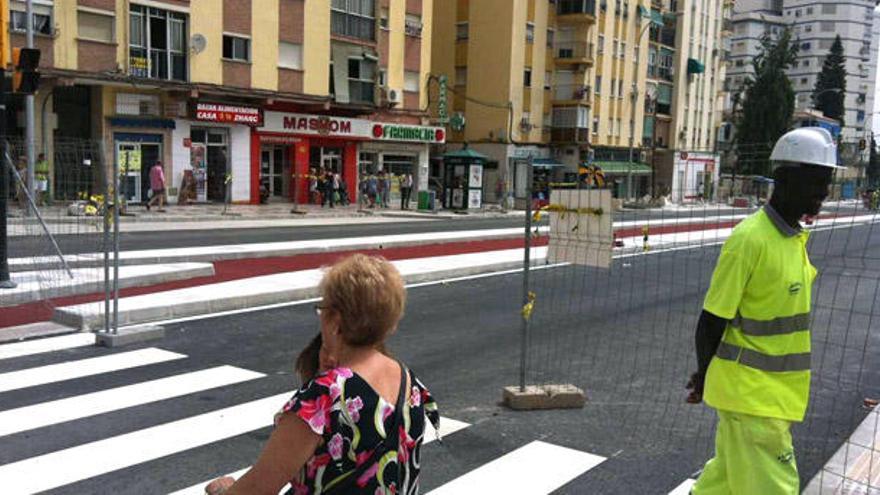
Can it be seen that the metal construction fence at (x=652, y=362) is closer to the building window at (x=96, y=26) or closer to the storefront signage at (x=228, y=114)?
the storefront signage at (x=228, y=114)

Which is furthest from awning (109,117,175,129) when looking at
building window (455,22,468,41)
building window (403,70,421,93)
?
building window (455,22,468,41)

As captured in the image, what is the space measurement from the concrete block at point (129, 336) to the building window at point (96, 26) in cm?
2302

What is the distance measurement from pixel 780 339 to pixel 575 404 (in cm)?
324

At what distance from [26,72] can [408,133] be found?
30.9 metres

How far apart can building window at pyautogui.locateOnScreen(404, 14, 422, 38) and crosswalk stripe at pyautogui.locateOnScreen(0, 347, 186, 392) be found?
35.9 meters

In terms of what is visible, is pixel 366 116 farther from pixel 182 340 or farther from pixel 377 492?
pixel 377 492

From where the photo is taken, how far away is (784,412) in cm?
317

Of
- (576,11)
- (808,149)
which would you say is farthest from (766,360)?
(576,11)

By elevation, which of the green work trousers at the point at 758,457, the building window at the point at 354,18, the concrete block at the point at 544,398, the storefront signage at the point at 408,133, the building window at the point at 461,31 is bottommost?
the concrete block at the point at 544,398

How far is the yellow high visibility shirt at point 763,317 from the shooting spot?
3211 mm

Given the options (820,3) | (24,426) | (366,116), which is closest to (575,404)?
(24,426)

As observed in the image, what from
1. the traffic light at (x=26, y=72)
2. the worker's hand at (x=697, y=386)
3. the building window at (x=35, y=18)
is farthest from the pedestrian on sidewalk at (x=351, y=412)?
the building window at (x=35, y=18)

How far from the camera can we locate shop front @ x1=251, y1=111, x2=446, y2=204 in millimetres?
35094

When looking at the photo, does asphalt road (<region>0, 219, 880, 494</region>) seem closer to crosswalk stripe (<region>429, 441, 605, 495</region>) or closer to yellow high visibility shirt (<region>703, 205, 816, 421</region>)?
crosswalk stripe (<region>429, 441, 605, 495</region>)
